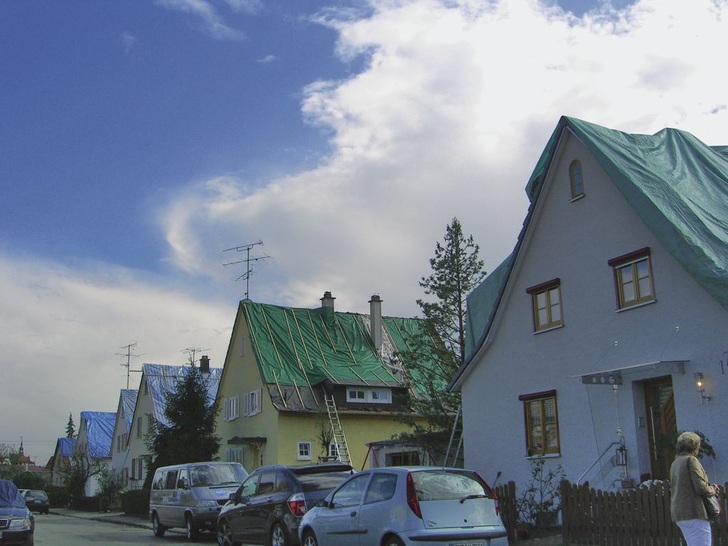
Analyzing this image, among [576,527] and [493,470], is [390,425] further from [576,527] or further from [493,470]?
[576,527]

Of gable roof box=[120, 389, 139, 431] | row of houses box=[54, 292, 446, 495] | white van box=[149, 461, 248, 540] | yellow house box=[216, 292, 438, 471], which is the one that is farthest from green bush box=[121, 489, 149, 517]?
gable roof box=[120, 389, 139, 431]

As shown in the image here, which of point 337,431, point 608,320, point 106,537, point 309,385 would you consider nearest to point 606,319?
point 608,320

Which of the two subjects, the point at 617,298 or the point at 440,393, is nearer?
the point at 617,298

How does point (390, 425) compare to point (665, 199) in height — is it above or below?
below

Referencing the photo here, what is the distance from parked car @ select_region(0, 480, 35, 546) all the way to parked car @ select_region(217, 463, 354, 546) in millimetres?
3971

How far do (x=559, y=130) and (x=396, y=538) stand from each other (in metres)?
11.6

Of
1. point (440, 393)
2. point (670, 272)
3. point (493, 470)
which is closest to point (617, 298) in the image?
point (670, 272)

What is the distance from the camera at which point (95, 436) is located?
68.6 meters

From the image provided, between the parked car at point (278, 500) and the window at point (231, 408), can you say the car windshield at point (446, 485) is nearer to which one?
the parked car at point (278, 500)

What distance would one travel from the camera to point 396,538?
11.3 meters

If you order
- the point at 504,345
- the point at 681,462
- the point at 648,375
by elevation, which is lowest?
the point at 681,462

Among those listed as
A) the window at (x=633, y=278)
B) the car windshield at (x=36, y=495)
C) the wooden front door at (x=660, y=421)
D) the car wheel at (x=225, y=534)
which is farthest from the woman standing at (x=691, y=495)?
the car windshield at (x=36, y=495)

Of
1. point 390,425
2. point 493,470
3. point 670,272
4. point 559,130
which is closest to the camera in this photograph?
point 670,272

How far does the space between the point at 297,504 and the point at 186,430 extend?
24682mm
